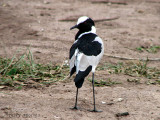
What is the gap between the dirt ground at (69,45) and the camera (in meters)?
3.97

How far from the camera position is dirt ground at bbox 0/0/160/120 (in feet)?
13.0

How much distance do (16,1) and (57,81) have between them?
5.79 meters

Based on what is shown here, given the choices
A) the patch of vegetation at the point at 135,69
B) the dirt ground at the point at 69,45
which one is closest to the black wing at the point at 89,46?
the dirt ground at the point at 69,45

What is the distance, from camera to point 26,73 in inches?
204

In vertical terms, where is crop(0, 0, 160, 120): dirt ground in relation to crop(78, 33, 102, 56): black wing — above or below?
below

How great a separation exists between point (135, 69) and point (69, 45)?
68.0 inches

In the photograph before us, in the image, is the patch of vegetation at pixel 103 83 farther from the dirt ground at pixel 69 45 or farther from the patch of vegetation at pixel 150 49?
the patch of vegetation at pixel 150 49

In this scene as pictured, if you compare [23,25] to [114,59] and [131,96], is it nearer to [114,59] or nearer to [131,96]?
[114,59]

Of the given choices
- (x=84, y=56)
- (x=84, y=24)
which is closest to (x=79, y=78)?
(x=84, y=56)

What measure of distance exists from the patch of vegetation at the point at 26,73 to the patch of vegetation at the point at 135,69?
86cm

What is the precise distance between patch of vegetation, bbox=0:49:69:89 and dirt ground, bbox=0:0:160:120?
238 mm

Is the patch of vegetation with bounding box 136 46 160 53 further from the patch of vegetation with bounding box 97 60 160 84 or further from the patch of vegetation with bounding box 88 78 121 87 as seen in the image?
the patch of vegetation with bounding box 88 78 121 87

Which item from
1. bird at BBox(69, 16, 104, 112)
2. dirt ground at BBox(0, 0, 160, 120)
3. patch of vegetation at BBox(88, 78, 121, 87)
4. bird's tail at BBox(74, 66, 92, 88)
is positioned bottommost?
patch of vegetation at BBox(88, 78, 121, 87)

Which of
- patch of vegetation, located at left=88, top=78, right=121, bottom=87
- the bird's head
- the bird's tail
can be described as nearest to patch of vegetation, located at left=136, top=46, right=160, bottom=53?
patch of vegetation, located at left=88, top=78, right=121, bottom=87
